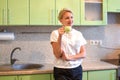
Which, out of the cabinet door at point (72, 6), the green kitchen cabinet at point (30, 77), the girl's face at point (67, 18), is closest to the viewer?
the girl's face at point (67, 18)

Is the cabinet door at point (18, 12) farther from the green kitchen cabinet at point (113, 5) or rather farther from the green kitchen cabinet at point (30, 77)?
the green kitchen cabinet at point (113, 5)

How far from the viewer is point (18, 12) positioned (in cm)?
279

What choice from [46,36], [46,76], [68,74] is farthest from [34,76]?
[46,36]

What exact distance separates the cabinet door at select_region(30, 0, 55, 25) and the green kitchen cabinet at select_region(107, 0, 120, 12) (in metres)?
0.80

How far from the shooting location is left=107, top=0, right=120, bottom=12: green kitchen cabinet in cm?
312

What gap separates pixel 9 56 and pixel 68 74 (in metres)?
1.13

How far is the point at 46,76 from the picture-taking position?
105 inches

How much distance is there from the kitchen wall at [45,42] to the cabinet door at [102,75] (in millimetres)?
552

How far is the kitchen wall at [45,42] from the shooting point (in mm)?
3129

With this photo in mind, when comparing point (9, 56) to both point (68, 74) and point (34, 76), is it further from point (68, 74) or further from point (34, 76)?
point (68, 74)

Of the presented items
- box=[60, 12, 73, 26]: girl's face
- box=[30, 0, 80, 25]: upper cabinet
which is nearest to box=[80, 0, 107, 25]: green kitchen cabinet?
box=[30, 0, 80, 25]: upper cabinet

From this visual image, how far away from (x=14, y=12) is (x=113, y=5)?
1.36 meters

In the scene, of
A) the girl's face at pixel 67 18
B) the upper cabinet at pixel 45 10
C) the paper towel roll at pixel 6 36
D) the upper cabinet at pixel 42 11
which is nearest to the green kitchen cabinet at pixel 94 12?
the upper cabinet at pixel 42 11

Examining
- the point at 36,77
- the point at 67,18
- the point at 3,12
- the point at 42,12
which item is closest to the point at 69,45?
the point at 67,18
